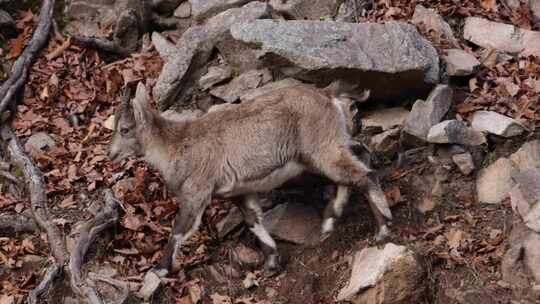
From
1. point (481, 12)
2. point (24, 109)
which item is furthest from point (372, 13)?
point (24, 109)

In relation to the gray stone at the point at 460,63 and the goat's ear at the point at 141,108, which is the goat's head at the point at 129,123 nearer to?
the goat's ear at the point at 141,108

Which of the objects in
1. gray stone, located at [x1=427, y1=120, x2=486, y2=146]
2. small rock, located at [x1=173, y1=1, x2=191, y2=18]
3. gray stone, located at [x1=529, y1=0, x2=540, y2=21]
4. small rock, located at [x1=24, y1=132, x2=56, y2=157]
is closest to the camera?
gray stone, located at [x1=427, y1=120, x2=486, y2=146]

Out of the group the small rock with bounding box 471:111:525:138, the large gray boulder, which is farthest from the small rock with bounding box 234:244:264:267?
the small rock with bounding box 471:111:525:138

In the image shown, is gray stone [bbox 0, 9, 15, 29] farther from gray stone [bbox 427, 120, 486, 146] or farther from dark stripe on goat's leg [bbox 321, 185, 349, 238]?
gray stone [bbox 427, 120, 486, 146]

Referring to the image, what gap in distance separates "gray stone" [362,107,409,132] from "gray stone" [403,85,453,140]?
7.7 inches

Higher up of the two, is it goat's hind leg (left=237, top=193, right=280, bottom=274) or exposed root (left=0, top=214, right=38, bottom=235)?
goat's hind leg (left=237, top=193, right=280, bottom=274)

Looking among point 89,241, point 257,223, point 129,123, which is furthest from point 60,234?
point 257,223

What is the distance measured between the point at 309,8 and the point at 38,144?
3709 mm

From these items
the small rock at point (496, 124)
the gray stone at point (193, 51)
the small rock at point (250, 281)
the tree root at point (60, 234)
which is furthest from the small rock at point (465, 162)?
the tree root at point (60, 234)

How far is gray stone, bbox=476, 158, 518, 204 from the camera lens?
7.40 metres

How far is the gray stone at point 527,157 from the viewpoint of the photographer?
7492 mm

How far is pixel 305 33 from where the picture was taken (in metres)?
8.04

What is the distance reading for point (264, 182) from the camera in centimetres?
740

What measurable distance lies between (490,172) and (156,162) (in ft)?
10.7
